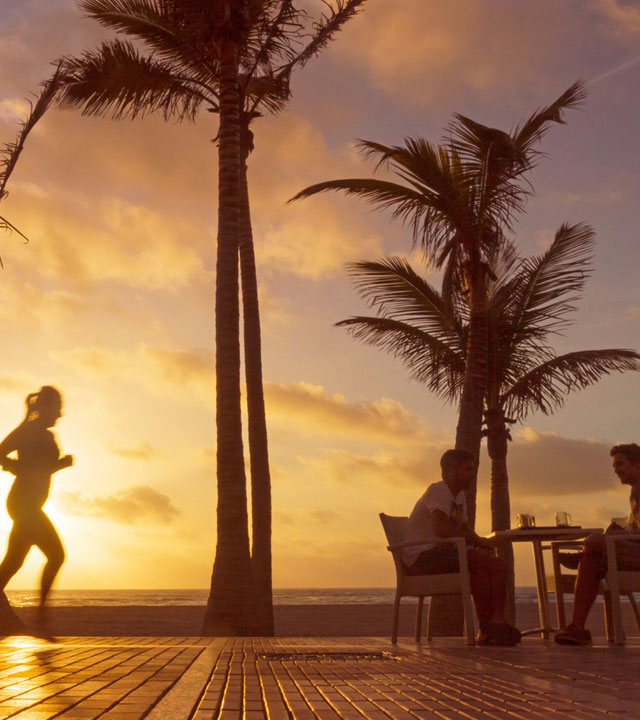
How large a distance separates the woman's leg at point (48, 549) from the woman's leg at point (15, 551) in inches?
3.3

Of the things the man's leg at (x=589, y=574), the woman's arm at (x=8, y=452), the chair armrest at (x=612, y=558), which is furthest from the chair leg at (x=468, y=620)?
the woman's arm at (x=8, y=452)

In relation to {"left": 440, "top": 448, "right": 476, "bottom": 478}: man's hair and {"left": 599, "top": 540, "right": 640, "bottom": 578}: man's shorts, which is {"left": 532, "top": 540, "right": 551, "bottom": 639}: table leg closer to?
{"left": 599, "top": 540, "right": 640, "bottom": 578}: man's shorts

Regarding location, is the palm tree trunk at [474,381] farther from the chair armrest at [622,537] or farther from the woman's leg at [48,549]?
the woman's leg at [48,549]

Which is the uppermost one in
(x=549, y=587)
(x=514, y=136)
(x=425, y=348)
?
(x=514, y=136)

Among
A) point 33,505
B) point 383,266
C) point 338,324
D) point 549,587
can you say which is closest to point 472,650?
point 549,587

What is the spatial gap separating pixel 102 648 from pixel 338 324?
Answer: 11.6m

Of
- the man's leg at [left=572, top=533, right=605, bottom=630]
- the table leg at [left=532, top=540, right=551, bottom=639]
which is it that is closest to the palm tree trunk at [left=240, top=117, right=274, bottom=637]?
the table leg at [left=532, top=540, right=551, bottom=639]

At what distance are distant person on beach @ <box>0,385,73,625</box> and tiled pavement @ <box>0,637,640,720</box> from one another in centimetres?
89

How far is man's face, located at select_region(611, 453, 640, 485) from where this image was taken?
21.6ft

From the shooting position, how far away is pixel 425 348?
17.0m

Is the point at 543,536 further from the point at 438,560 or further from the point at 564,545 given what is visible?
the point at 438,560

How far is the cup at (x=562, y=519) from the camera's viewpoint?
24.1 ft

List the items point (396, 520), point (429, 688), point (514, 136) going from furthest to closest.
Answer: point (514, 136)
point (396, 520)
point (429, 688)

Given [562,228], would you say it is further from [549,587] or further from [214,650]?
[214,650]
